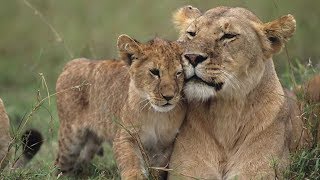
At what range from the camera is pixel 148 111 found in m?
5.15

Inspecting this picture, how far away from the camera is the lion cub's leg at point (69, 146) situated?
602 cm

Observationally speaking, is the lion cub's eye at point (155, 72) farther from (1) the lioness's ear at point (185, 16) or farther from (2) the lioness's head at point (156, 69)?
(1) the lioness's ear at point (185, 16)

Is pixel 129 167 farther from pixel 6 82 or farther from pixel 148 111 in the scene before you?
pixel 6 82

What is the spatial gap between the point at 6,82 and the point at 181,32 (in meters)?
5.81

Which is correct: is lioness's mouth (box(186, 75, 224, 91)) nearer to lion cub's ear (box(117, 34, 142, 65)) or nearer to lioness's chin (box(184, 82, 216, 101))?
lioness's chin (box(184, 82, 216, 101))

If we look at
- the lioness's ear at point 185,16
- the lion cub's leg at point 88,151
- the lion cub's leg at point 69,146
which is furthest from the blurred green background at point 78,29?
the lioness's ear at point 185,16

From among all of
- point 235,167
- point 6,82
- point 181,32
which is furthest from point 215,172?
point 6,82

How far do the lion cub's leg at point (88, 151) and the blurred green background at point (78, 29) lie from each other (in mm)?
3549

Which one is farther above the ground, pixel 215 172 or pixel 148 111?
pixel 148 111

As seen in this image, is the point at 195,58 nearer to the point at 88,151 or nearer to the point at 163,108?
the point at 163,108

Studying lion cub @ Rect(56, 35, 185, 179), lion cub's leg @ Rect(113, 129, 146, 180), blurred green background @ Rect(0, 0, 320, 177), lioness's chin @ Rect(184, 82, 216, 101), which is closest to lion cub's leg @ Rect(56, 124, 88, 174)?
lion cub @ Rect(56, 35, 185, 179)

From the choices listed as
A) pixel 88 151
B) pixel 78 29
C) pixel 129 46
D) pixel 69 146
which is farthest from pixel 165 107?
pixel 78 29

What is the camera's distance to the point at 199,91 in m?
4.70

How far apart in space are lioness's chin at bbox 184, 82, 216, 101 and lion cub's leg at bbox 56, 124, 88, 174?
141 centimetres
